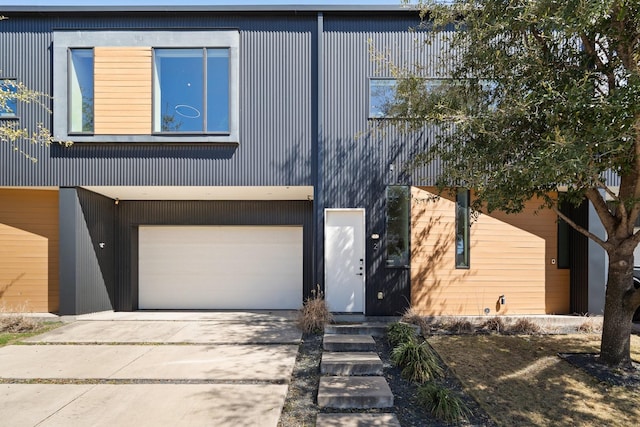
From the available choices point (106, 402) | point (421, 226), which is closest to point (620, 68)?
point (421, 226)

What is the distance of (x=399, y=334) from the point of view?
5.67 meters

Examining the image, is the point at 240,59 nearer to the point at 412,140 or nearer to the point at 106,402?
the point at 412,140

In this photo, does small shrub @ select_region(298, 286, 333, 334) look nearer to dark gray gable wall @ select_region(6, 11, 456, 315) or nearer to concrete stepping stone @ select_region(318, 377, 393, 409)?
dark gray gable wall @ select_region(6, 11, 456, 315)

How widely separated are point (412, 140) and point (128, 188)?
5.91 metres

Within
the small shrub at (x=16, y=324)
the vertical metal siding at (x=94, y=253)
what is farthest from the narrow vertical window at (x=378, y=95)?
the small shrub at (x=16, y=324)

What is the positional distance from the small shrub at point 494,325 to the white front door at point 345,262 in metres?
2.32

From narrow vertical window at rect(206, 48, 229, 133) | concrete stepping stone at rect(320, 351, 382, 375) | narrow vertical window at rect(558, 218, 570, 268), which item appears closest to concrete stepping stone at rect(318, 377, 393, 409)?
concrete stepping stone at rect(320, 351, 382, 375)

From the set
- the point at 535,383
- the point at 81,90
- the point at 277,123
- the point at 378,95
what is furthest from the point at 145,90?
the point at 535,383

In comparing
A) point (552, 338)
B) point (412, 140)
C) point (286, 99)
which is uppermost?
point (286, 99)

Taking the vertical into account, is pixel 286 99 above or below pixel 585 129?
above

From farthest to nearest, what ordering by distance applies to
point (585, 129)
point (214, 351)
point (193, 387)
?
point (214, 351)
point (193, 387)
point (585, 129)

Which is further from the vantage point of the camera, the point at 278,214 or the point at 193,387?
the point at 278,214

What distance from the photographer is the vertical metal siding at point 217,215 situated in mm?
8578

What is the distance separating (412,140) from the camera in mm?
7188
